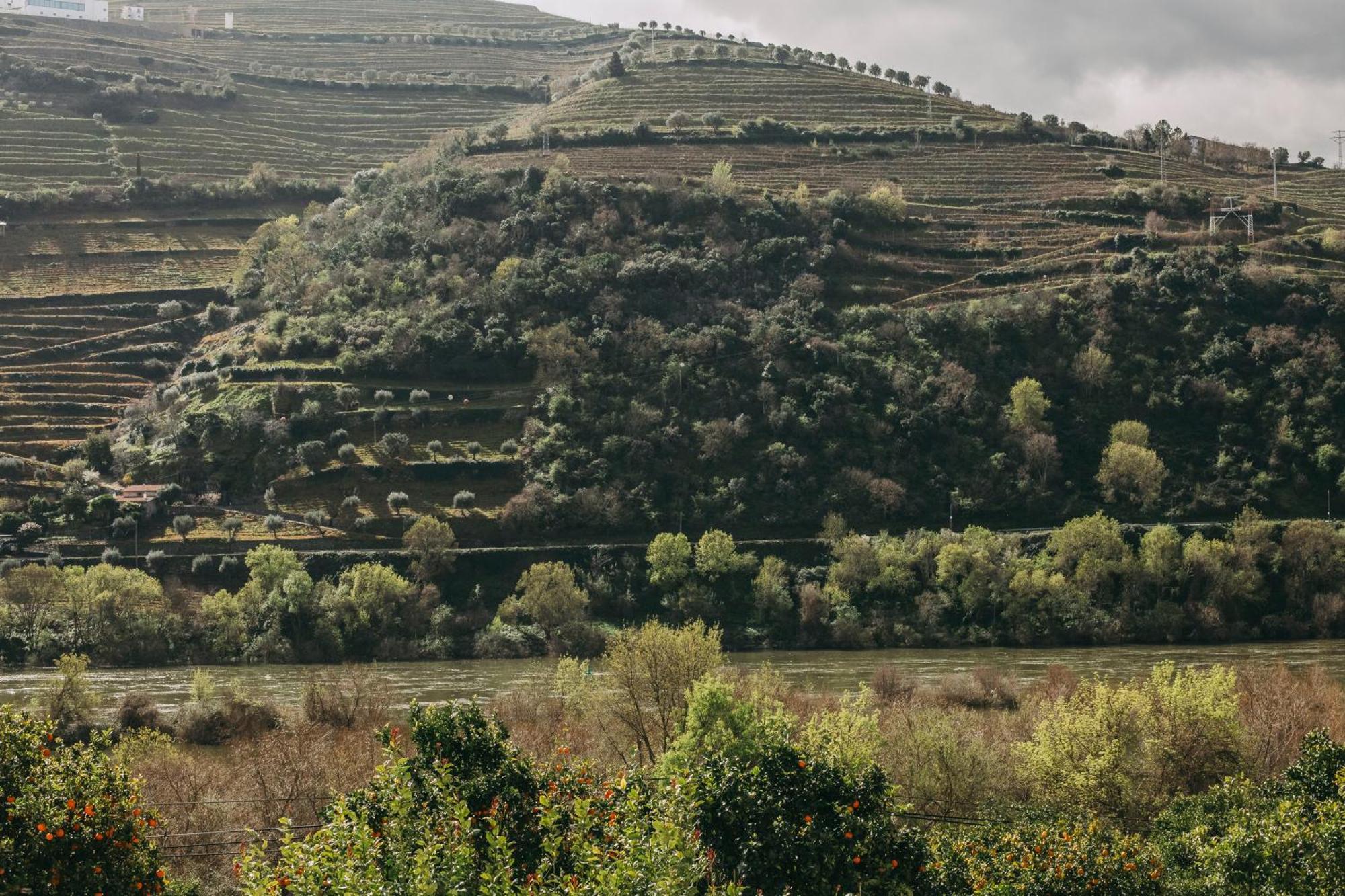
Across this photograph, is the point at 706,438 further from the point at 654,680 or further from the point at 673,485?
the point at 654,680

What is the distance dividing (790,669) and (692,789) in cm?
5207

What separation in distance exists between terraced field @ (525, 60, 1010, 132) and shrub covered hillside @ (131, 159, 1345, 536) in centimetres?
2759

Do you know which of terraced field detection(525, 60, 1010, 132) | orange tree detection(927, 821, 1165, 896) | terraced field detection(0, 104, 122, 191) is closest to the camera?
orange tree detection(927, 821, 1165, 896)

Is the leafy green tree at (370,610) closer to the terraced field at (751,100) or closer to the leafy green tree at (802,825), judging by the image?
the leafy green tree at (802,825)

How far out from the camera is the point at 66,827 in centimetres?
2348

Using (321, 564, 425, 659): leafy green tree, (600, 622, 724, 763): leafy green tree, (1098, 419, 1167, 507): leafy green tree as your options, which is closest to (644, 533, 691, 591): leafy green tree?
(321, 564, 425, 659): leafy green tree

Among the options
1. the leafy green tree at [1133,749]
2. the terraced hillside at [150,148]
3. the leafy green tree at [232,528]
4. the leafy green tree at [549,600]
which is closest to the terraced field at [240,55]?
the terraced hillside at [150,148]

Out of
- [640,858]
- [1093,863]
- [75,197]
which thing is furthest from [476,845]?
[75,197]

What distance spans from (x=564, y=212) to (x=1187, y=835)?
8967cm

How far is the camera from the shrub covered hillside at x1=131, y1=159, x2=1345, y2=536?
8938cm

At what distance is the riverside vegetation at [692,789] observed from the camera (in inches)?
850

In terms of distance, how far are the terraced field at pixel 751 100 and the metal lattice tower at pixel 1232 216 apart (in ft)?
94.9

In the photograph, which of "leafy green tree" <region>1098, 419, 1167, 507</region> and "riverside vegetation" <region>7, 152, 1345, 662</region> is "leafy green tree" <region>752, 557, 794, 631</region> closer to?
"riverside vegetation" <region>7, 152, 1345, 662</region>

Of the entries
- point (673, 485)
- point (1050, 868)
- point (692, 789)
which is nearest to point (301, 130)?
point (673, 485)
